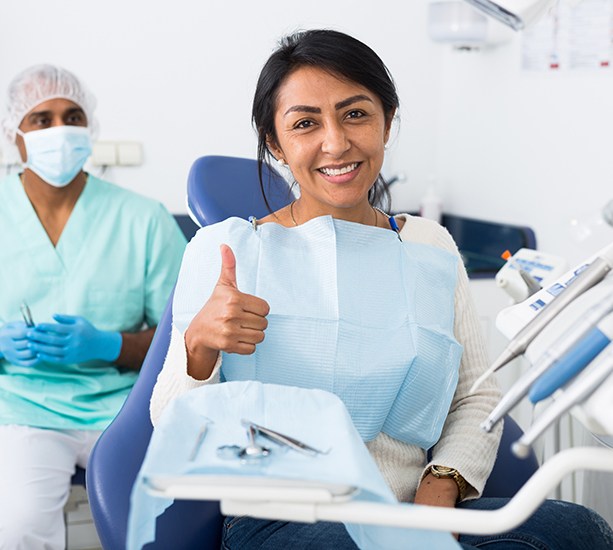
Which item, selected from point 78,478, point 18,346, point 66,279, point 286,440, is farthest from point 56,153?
point 286,440

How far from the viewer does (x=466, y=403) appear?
1.38 metres

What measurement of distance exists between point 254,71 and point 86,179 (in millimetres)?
726

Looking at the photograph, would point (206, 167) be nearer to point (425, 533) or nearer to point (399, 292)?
point (399, 292)

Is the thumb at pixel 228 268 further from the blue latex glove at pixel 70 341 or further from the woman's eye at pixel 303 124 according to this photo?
the blue latex glove at pixel 70 341

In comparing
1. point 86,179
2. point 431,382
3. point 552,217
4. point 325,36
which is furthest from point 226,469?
point 552,217

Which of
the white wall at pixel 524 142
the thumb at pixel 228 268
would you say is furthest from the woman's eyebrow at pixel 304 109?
the white wall at pixel 524 142

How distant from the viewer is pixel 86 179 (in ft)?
6.85

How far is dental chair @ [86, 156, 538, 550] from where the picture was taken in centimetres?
124

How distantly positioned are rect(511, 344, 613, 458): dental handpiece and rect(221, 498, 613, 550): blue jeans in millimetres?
443

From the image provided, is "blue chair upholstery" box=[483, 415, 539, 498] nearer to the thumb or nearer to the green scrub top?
the thumb

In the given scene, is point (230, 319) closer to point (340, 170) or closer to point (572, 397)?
point (340, 170)

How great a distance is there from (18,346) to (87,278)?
220mm

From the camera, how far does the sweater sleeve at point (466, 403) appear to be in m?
1.29

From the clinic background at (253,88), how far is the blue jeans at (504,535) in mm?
1119
